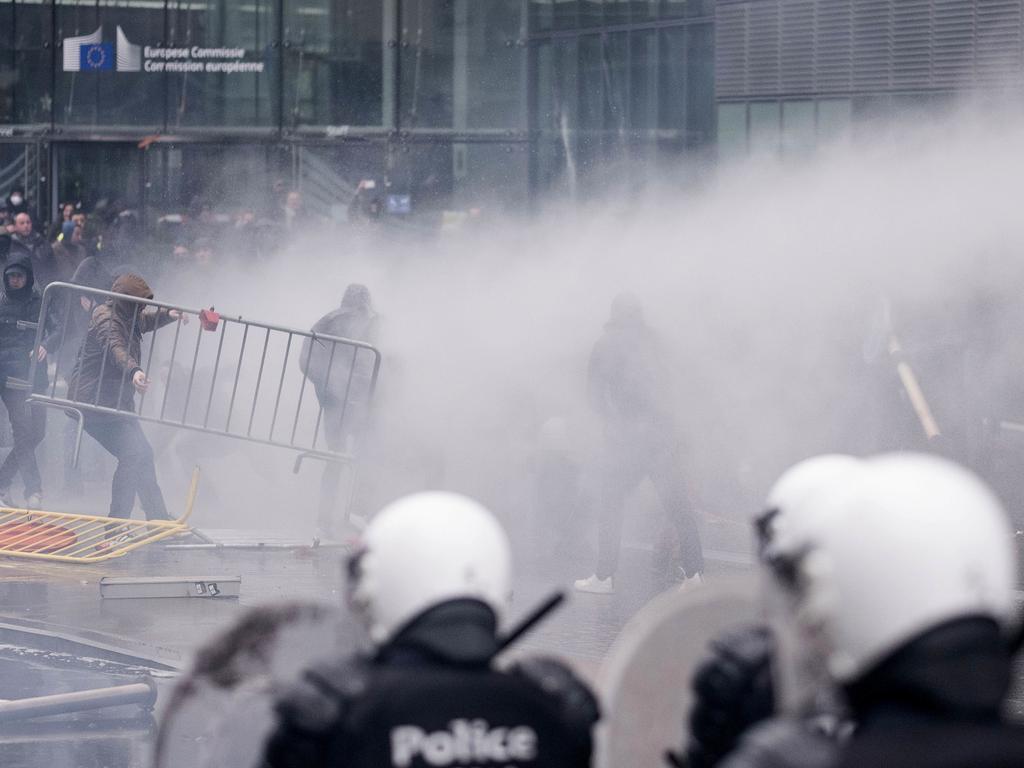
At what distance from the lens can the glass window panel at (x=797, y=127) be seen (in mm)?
15367

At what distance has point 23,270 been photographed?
11.3 metres

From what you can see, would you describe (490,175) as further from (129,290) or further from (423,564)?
(423,564)

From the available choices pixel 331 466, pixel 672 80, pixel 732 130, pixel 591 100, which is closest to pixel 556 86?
pixel 591 100

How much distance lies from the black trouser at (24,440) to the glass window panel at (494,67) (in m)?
12.4

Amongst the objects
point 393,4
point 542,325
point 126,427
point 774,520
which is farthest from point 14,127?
point 774,520

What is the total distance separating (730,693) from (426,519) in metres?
0.53

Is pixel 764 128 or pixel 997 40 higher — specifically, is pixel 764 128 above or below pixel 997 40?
below

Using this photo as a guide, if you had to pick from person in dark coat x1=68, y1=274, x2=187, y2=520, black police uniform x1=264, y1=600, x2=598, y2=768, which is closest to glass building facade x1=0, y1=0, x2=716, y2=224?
person in dark coat x1=68, y1=274, x2=187, y2=520

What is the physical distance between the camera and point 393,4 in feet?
75.6

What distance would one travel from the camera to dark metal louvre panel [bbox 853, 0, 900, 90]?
1437 centimetres

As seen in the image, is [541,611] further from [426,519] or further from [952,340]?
[952,340]

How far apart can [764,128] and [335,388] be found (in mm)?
7318

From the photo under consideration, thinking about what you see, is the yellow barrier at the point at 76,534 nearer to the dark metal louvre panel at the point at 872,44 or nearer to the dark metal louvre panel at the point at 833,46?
the dark metal louvre panel at the point at 872,44

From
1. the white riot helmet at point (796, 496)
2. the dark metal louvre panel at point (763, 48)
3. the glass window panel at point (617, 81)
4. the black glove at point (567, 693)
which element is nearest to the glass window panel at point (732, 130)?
the dark metal louvre panel at point (763, 48)
